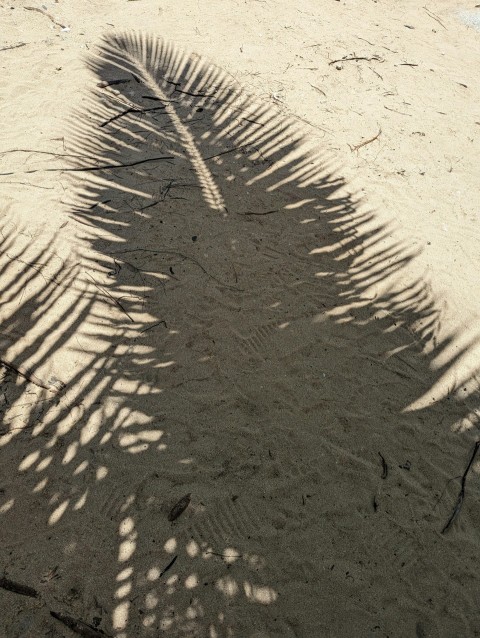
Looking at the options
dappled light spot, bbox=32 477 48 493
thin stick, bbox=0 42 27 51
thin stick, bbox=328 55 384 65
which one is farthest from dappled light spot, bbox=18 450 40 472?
thin stick, bbox=328 55 384 65

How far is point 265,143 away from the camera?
5512 millimetres

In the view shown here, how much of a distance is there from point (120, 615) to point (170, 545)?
0.41 metres

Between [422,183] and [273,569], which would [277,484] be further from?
[422,183]

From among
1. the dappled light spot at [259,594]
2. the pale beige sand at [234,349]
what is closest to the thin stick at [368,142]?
the pale beige sand at [234,349]

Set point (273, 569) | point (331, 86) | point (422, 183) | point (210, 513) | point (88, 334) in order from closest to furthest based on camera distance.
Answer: point (273, 569)
point (210, 513)
point (88, 334)
point (422, 183)
point (331, 86)

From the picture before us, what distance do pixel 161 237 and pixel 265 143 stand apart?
2.02 meters

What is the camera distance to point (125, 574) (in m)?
2.55

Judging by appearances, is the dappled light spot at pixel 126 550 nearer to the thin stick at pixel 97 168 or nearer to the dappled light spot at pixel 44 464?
the dappled light spot at pixel 44 464

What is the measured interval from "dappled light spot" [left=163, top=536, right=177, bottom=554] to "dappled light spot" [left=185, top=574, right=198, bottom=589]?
0.56 feet

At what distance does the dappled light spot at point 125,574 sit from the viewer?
2541mm

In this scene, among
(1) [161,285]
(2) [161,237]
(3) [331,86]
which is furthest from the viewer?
(3) [331,86]

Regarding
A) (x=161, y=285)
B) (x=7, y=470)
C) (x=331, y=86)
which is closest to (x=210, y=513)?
(x=7, y=470)

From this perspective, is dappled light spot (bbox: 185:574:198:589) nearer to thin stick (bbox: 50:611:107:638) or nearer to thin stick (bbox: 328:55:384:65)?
thin stick (bbox: 50:611:107:638)

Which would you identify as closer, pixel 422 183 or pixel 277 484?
pixel 277 484
